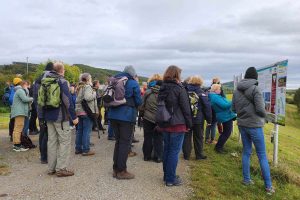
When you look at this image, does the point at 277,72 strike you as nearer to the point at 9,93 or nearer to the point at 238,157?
the point at 238,157

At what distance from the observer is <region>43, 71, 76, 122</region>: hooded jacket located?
6820mm

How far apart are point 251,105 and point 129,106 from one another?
92.8 inches

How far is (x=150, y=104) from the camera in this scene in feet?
27.7

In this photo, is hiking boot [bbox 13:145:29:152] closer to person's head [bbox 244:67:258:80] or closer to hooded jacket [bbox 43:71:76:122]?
hooded jacket [bbox 43:71:76:122]

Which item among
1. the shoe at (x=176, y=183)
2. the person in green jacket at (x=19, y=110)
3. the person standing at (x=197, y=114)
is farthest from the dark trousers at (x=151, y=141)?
the person in green jacket at (x=19, y=110)

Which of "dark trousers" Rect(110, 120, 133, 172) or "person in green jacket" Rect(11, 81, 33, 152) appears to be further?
"person in green jacket" Rect(11, 81, 33, 152)

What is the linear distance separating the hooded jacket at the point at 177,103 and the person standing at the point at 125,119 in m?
0.76

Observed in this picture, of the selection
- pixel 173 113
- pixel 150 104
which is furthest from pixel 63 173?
pixel 150 104

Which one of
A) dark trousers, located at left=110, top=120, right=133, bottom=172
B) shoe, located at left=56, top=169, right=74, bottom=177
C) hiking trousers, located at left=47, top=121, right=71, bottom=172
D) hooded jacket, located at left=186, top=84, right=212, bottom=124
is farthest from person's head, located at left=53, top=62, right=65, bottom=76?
hooded jacket, located at left=186, top=84, right=212, bottom=124

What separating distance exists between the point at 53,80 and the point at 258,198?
176 inches

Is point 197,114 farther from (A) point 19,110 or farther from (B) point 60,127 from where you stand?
(A) point 19,110

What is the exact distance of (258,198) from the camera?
6406mm

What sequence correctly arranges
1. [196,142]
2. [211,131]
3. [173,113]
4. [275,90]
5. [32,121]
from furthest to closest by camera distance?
[32,121] < [211,131] < [196,142] < [275,90] < [173,113]

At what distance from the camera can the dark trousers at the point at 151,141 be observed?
8.53 meters
